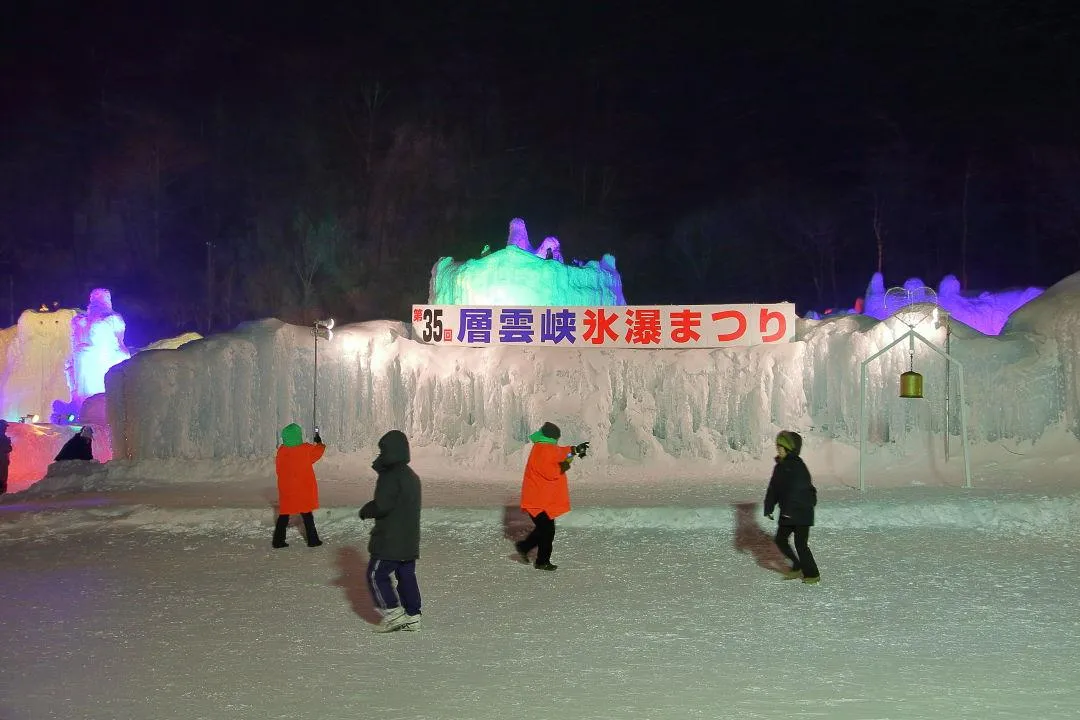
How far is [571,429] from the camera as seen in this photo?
1783 cm

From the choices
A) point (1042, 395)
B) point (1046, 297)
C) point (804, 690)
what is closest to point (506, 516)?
point (804, 690)

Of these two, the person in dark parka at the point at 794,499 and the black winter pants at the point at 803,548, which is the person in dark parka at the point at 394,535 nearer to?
the person in dark parka at the point at 794,499

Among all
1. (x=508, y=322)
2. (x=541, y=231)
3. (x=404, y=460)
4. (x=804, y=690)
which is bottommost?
(x=804, y=690)

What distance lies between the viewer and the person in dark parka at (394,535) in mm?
7031

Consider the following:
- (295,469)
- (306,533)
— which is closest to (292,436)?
(295,469)

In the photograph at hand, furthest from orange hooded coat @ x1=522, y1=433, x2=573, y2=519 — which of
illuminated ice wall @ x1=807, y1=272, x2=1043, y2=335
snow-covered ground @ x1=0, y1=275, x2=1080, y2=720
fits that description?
illuminated ice wall @ x1=807, y1=272, x2=1043, y2=335

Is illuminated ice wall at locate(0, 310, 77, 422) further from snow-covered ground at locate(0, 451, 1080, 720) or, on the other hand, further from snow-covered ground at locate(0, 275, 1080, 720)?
snow-covered ground at locate(0, 451, 1080, 720)

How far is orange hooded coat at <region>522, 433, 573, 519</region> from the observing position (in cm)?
948

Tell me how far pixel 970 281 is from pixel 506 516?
118 feet

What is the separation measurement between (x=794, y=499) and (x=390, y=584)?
367cm

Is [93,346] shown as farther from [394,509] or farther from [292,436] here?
[394,509]

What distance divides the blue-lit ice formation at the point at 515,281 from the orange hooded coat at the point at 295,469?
9789mm

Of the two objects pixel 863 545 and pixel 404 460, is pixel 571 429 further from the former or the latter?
pixel 404 460

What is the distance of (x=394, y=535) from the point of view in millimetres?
7020
